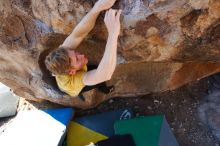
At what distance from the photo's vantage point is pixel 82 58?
11.3ft

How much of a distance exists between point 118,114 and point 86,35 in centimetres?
173

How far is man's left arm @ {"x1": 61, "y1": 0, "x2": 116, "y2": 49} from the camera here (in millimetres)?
3242

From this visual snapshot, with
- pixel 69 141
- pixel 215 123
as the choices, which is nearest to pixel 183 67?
pixel 215 123

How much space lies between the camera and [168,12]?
128 inches

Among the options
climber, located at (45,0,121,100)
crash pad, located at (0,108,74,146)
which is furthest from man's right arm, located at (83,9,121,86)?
crash pad, located at (0,108,74,146)

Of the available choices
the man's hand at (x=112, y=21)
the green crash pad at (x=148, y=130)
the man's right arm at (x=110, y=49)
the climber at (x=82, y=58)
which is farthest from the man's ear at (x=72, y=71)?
the green crash pad at (x=148, y=130)

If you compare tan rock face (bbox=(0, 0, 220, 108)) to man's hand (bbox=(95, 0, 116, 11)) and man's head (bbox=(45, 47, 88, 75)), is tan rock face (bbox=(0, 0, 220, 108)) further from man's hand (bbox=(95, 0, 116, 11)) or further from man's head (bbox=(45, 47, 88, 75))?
man's head (bbox=(45, 47, 88, 75))

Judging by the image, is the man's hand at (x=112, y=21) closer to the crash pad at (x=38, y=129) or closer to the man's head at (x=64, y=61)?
the man's head at (x=64, y=61)

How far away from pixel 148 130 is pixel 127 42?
1442 mm

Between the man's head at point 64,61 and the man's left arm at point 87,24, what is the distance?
0.14 meters

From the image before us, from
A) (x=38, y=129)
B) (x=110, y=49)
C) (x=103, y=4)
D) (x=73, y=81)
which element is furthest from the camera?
(x=38, y=129)

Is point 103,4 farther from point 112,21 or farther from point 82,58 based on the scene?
point 82,58

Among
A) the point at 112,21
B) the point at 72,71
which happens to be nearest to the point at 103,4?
the point at 112,21

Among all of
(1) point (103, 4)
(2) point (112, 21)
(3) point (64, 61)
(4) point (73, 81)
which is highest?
(1) point (103, 4)
